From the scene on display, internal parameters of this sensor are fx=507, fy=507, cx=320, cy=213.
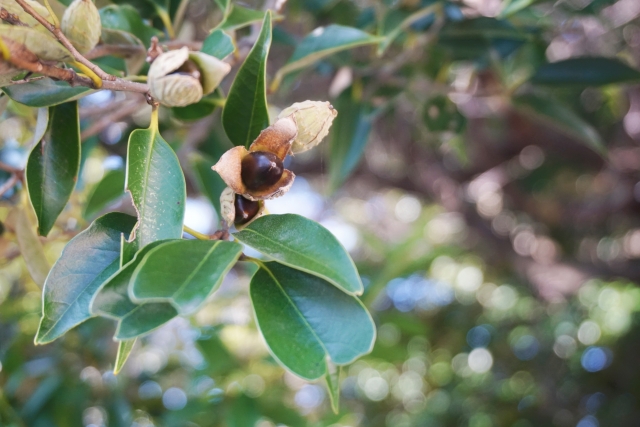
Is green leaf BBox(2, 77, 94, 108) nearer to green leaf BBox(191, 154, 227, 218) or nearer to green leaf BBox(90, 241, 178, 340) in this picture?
green leaf BBox(90, 241, 178, 340)

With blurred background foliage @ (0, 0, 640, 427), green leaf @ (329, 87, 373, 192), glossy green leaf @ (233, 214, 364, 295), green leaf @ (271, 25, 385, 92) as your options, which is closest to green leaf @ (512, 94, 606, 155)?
blurred background foliage @ (0, 0, 640, 427)


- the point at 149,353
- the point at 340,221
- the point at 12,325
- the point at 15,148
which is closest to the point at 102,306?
the point at 15,148

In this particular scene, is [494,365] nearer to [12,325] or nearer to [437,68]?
[437,68]

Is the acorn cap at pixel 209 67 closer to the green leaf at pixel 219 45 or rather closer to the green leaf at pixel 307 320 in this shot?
the green leaf at pixel 219 45

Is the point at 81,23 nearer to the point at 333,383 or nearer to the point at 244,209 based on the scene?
the point at 244,209

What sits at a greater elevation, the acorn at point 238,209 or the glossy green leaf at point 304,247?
the glossy green leaf at point 304,247

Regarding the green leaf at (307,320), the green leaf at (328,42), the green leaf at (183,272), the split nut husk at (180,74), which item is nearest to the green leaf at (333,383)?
the green leaf at (307,320)
